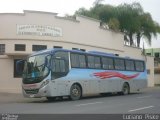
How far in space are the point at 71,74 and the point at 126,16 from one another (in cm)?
2745

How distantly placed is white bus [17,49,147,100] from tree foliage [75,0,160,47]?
19.2 metres

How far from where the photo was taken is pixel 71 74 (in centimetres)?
2402

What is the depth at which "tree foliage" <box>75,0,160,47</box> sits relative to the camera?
49.6 m

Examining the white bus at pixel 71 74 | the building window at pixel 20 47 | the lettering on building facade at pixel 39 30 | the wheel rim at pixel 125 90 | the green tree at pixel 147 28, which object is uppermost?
the green tree at pixel 147 28

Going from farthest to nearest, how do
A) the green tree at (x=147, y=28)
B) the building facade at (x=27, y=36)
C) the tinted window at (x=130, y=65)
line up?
the green tree at (x=147, y=28), the building facade at (x=27, y=36), the tinted window at (x=130, y=65)

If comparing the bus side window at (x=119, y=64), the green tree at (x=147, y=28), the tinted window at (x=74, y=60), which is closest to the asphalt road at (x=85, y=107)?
the tinted window at (x=74, y=60)

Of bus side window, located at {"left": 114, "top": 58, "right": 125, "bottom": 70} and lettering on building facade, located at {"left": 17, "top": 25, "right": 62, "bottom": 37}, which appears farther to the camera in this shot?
lettering on building facade, located at {"left": 17, "top": 25, "right": 62, "bottom": 37}

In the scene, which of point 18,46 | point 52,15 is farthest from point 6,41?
point 52,15

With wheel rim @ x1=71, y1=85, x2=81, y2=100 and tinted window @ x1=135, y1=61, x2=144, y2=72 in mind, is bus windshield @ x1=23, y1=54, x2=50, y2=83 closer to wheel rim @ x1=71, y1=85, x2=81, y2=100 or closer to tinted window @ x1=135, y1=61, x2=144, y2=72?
wheel rim @ x1=71, y1=85, x2=81, y2=100

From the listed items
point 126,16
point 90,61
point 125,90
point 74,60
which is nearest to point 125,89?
point 125,90

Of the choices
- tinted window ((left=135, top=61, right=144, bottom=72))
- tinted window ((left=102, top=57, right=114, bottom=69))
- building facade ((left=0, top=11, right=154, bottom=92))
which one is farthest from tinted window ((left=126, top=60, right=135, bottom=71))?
building facade ((left=0, top=11, right=154, bottom=92))

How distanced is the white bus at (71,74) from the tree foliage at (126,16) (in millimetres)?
19236

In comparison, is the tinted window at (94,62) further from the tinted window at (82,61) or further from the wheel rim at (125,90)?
the wheel rim at (125,90)

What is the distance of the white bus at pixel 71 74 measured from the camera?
22.5 meters
